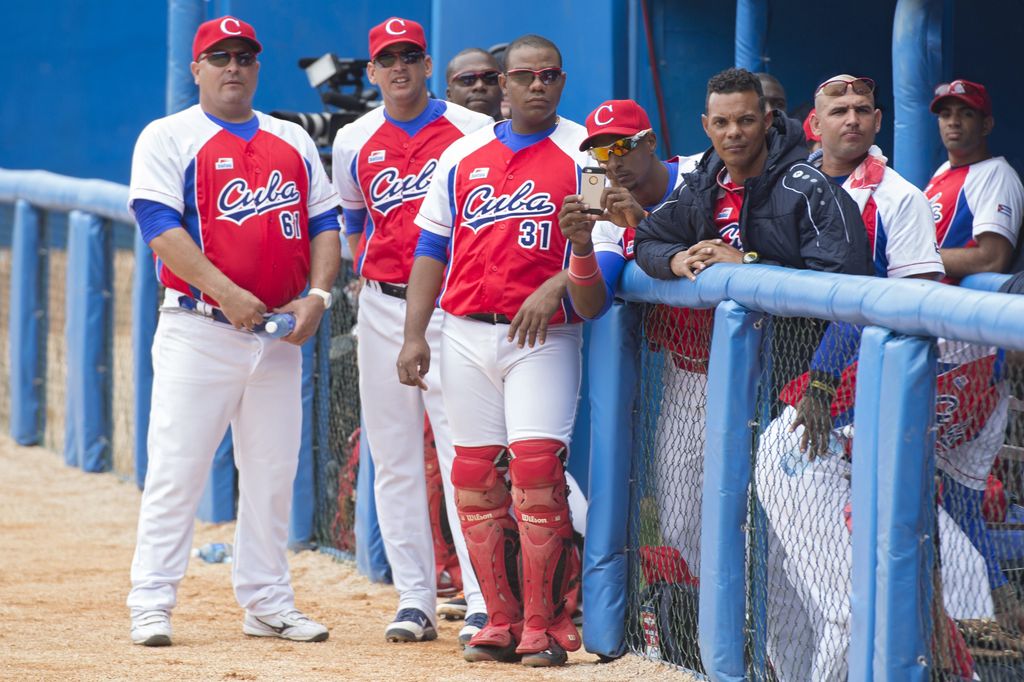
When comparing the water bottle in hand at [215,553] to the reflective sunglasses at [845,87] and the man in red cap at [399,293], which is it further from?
the reflective sunglasses at [845,87]

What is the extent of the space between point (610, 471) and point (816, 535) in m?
0.93

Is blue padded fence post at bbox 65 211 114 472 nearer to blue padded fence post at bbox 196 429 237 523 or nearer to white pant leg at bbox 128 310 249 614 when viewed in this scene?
blue padded fence post at bbox 196 429 237 523

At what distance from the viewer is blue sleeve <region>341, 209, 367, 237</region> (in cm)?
548

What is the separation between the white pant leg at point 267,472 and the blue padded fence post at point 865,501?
2.11 meters

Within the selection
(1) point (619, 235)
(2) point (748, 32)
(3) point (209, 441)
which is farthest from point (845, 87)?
(3) point (209, 441)

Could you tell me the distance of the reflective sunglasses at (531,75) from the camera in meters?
4.68

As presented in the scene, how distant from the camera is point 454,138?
5297mm

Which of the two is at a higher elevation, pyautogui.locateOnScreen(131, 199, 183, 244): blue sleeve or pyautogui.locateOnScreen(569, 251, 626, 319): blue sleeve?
pyautogui.locateOnScreen(131, 199, 183, 244): blue sleeve

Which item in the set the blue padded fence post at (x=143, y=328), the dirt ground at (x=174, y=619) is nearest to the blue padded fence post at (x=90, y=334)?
the dirt ground at (x=174, y=619)

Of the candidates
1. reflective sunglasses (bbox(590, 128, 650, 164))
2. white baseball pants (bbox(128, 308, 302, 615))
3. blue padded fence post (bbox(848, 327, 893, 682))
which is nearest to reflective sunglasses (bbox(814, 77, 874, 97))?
reflective sunglasses (bbox(590, 128, 650, 164))

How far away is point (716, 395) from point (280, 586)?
1775 mm

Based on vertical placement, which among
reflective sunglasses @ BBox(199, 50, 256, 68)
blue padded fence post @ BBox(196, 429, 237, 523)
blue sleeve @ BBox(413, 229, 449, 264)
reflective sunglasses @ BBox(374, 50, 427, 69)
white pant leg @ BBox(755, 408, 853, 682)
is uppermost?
reflective sunglasses @ BBox(374, 50, 427, 69)

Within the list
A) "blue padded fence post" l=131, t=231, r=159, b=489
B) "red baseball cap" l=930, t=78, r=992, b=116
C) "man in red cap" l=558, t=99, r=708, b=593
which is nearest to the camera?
"man in red cap" l=558, t=99, r=708, b=593

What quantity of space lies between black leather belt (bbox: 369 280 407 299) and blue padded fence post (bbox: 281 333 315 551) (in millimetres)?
1400
